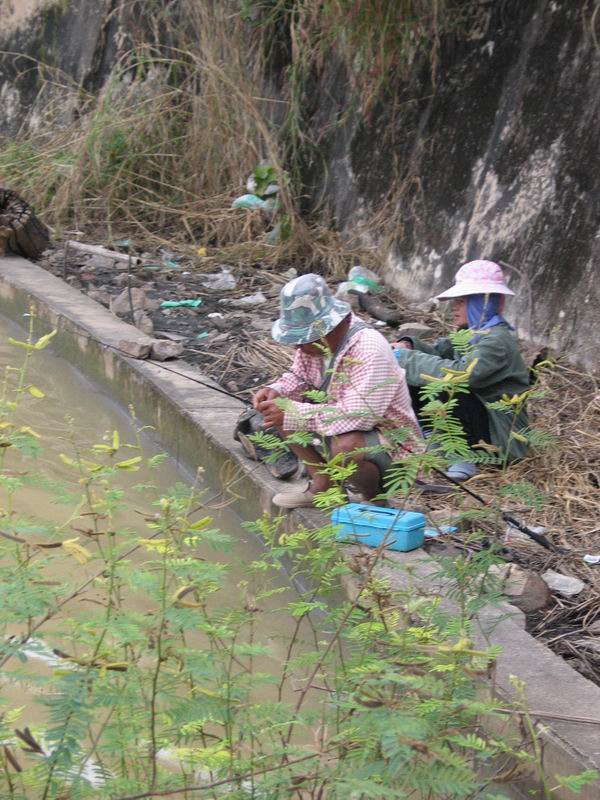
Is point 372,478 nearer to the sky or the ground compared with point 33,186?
nearer to the sky

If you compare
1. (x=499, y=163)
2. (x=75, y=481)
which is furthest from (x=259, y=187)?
(x=75, y=481)

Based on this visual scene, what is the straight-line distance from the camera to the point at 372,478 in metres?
4.37

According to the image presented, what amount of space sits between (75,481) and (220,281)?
3.08 m

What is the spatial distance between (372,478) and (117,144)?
573cm

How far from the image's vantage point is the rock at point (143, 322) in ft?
22.6

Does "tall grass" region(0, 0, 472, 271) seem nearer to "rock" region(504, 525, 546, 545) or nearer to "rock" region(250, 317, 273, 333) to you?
"rock" region(250, 317, 273, 333)

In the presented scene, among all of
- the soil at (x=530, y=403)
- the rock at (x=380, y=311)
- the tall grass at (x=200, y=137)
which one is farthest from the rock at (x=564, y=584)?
the tall grass at (x=200, y=137)

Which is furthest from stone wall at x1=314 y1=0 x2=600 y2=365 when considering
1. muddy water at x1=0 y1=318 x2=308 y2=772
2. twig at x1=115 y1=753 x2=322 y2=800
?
twig at x1=115 y1=753 x2=322 y2=800

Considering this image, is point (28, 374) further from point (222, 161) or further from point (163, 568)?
point (163, 568)

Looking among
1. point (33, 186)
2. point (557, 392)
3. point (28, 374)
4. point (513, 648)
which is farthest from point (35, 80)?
point (513, 648)

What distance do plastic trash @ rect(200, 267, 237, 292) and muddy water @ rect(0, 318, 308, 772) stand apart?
4.07 feet

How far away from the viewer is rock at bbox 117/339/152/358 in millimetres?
6281

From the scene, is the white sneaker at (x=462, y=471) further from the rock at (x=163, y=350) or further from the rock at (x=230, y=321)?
the rock at (x=230, y=321)

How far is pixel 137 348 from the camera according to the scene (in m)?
6.28
